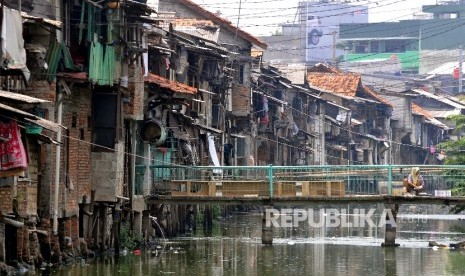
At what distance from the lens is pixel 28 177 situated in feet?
104

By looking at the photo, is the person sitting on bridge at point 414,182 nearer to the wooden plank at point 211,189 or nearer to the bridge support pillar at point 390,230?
the bridge support pillar at point 390,230

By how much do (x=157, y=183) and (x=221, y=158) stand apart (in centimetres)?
1857

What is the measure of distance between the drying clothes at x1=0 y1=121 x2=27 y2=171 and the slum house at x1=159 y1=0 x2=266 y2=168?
1300 inches

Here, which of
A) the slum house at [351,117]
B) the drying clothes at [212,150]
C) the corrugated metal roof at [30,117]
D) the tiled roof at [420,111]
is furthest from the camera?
the tiled roof at [420,111]

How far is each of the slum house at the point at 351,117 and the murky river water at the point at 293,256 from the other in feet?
108

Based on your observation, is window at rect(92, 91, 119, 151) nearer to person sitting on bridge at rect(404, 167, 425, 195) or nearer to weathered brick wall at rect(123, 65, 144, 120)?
weathered brick wall at rect(123, 65, 144, 120)

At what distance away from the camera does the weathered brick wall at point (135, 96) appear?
40844 millimetres

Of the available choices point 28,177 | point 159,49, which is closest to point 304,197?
point 159,49

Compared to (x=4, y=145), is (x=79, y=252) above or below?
below

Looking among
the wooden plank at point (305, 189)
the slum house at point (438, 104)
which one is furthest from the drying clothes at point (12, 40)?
the slum house at point (438, 104)

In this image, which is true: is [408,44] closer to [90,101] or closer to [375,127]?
[375,127]

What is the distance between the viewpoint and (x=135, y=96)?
4109 centimetres

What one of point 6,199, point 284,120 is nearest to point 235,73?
point 284,120

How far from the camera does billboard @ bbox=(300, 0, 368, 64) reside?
129750 mm
